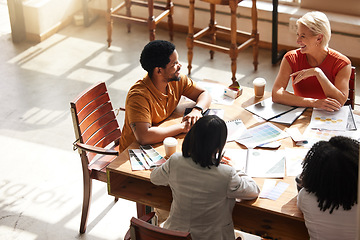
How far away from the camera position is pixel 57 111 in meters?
5.15

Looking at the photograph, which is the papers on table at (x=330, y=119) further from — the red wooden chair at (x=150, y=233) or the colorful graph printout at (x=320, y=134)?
the red wooden chair at (x=150, y=233)

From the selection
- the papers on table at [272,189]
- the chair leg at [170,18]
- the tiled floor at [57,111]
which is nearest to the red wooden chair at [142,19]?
the chair leg at [170,18]

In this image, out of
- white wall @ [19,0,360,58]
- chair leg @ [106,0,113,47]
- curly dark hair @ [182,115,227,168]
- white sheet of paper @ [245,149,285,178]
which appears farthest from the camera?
chair leg @ [106,0,113,47]

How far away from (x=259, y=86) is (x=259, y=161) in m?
0.74

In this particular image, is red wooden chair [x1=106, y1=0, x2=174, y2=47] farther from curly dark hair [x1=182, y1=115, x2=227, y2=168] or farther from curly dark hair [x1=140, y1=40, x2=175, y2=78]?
curly dark hair [x1=182, y1=115, x2=227, y2=168]

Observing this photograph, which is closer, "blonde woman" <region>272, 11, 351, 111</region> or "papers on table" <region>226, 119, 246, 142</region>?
"papers on table" <region>226, 119, 246, 142</region>

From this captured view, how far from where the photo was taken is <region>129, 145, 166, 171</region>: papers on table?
9.91ft

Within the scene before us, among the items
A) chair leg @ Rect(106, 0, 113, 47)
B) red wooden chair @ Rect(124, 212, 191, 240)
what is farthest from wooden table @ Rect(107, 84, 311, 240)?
chair leg @ Rect(106, 0, 113, 47)

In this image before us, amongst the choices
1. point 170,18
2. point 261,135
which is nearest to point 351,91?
point 261,135

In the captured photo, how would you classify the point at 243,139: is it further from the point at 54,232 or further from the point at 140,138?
the point at 54,232

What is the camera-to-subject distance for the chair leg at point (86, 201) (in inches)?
141

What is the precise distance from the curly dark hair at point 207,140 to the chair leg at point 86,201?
1.16 metres

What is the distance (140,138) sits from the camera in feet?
10.5

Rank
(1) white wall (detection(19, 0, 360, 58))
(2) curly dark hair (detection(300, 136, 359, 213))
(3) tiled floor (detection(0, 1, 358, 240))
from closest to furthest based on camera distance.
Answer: (2) curly dark hair (detection(300, 136, 359, 213)) < (3) tiled floor (detection(0, 1, 358, 240)) < (1) white wall (detection(19, 0, 360, 58))
